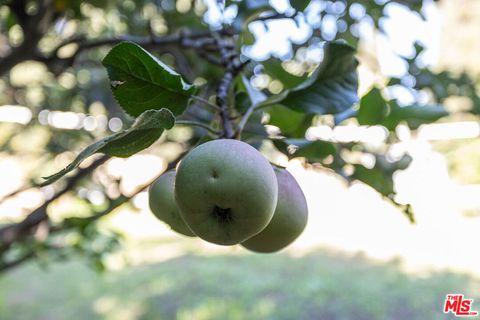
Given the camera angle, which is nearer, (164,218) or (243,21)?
(164,218)

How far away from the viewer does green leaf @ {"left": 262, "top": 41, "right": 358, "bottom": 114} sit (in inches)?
29.3

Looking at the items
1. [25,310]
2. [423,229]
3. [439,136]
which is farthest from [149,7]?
[423,229]

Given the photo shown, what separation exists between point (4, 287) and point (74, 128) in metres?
2.93

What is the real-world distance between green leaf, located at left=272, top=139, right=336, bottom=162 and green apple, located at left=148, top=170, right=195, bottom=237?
17 centimetres

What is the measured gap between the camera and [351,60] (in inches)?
29.9

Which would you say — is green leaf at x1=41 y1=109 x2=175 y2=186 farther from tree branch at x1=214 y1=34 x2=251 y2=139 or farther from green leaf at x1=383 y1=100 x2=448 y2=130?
green leaf at x1=383 y1=100 x2=448 y2=130

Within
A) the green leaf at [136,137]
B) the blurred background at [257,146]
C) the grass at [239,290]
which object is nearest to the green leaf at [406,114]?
the blurred background at [257,146]

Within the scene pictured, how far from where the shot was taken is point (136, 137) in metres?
0.55

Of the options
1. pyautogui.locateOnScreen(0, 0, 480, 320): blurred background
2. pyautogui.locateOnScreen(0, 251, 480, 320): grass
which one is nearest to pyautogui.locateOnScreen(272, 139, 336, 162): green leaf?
pyautogui.locateOnScreen(0, 0, 480, 320): blurred background

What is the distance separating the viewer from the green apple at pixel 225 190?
534 millimetres

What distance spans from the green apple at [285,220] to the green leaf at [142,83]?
0.15 metres

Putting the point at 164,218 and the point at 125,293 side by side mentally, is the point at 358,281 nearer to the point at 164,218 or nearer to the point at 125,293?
the point at 125,293

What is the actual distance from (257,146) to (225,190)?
0.38 meters

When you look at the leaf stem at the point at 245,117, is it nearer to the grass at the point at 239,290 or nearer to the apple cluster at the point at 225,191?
the apple cluster at the point at 225,191
